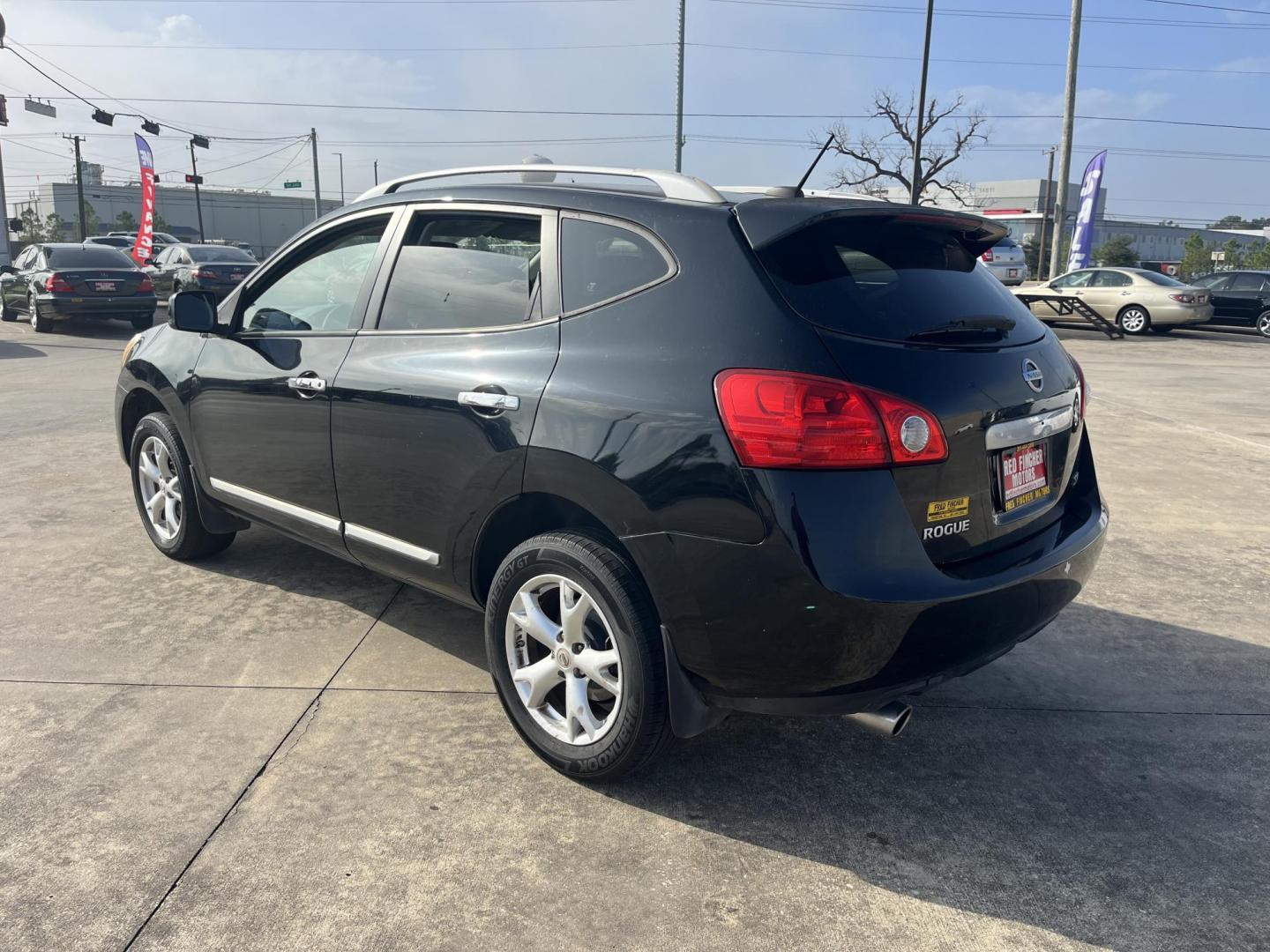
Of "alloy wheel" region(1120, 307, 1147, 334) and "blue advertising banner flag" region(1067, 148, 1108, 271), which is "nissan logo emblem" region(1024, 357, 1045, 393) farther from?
"blue advertising banner flag" region(1067, 148, 1108, 271)

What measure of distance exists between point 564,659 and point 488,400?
2.71 feet

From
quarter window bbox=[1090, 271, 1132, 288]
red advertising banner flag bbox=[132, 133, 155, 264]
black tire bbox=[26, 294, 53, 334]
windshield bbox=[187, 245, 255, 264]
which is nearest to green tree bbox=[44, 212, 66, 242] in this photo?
red advertising banner flag bbox=[132, 133, 155, 264]

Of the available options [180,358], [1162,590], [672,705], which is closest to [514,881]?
[672,705]

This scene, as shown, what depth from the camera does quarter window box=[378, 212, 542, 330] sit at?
3236 mm

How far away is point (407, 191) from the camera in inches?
148

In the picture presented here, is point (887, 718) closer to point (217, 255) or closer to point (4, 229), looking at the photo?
point (217, 255)

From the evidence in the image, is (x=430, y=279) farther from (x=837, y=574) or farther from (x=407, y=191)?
(x=837, y=574)

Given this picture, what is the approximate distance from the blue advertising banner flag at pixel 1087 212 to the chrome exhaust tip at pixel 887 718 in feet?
95.4

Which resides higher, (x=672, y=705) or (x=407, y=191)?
(x=407, y=191)

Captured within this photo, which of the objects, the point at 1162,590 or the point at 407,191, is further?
the point at 1162,590

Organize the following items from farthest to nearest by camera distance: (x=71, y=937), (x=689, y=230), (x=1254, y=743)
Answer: (x=1254, y=743) < (x=689, y=230) < (x=71, y=937)

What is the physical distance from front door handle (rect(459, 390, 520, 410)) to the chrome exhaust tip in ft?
4.36

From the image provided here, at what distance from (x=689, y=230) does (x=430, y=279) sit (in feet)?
3.73

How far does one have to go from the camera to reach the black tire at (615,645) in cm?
275
